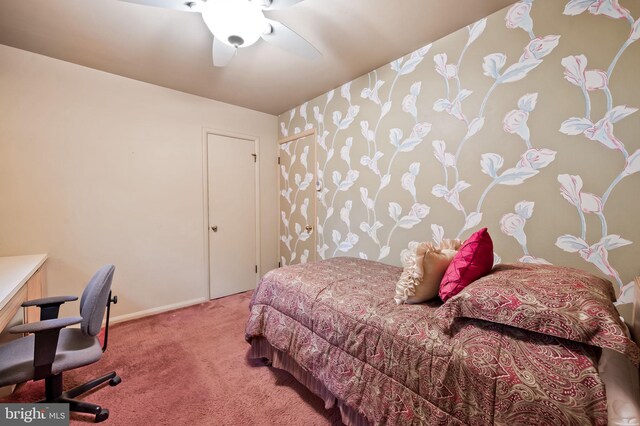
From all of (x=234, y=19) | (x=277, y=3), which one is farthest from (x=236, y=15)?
(x=277, y=3)

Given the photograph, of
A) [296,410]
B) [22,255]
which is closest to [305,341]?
[296,410]

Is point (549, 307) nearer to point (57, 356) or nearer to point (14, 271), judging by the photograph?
point (57, 356)

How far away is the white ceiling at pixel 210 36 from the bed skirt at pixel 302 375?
7.82ft

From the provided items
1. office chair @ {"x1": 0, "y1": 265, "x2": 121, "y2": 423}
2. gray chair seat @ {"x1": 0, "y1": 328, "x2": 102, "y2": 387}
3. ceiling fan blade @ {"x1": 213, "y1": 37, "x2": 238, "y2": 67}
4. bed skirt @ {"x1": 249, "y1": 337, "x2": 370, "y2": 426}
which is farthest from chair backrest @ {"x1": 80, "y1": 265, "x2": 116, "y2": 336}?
ceiling fan blade @ {"x1": 213, "y1": 37, "x2": 238, "y2": 67}

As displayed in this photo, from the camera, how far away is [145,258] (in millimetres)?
2785

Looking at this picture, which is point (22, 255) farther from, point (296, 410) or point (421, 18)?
point (421, 18)

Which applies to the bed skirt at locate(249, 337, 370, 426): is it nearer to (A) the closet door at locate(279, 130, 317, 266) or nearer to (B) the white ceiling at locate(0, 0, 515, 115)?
(A) the closet door at locate(279, 130, 317, 266)

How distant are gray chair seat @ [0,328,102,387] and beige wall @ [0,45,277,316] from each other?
119cm

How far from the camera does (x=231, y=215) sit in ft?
11.1

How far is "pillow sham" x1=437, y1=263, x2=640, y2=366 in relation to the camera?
0.79 meters

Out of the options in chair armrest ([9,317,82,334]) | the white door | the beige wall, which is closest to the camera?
chair armrest ([9,317,82,334])

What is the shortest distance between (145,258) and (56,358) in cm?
160

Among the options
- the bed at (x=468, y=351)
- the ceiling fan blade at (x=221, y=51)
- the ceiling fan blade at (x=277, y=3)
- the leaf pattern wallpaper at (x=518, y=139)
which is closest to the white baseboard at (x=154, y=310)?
the bed at (x=468, y=351)

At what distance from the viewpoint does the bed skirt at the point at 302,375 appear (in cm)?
131
